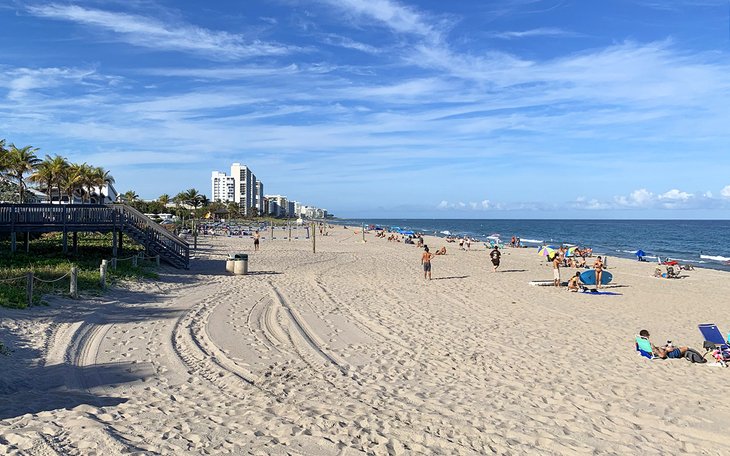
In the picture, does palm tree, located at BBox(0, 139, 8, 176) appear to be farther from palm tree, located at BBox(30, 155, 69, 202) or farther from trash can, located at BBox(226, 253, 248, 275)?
trash can, located at BBox(226, 253, 248, 275)

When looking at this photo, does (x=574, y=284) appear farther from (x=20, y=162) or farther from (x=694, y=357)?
(x=20, y=162)

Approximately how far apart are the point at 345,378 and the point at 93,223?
15762mm

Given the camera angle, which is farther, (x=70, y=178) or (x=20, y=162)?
(x=70, y=178)

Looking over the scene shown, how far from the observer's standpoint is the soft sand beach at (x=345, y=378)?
5785 mm

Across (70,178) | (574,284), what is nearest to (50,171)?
(70,178)

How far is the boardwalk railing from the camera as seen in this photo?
736 inches

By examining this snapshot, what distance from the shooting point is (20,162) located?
28.6 m

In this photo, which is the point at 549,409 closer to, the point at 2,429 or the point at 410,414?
the point at 410,414

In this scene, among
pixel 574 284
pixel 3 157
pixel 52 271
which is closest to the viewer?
pixel 52 271

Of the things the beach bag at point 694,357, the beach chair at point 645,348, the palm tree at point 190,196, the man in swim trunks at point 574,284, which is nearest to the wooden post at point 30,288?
the beach chair at point 645,348

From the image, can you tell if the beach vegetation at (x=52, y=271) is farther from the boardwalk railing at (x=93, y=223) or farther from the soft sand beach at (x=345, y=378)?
the boardwalk railing at (x=93, y=223)

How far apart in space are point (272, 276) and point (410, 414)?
14805mm

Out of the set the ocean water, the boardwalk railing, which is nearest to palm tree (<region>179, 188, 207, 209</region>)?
the ocean water

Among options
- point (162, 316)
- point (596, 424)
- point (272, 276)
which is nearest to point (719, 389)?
point (596, 424)
